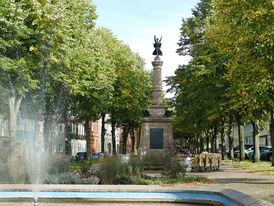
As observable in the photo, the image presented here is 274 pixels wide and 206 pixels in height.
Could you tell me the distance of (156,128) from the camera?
84.4ft

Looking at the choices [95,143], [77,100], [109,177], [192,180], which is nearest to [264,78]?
[192,180]

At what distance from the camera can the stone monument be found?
25078mm

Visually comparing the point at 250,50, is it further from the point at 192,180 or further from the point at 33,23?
the point at 33,23

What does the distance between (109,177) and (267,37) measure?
29.2 ft

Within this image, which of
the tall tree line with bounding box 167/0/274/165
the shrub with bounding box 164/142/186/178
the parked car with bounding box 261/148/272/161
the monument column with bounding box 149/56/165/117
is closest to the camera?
the tall tree line with bounding box 167/0/274/165

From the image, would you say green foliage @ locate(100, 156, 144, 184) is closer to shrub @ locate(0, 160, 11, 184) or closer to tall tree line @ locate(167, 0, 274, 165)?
shrub @ locate(0, 160, 11, 184)

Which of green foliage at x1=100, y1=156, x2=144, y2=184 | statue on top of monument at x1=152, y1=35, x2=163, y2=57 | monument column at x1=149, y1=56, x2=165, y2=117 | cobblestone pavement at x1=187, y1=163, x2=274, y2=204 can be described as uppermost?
statue on top of monument at x1=152, y1=35, x2=163, y2=57

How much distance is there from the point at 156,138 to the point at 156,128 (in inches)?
29.6

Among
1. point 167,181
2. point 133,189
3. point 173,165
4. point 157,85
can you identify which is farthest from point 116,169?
point 157,85

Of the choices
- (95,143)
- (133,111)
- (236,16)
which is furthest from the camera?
(95,143)

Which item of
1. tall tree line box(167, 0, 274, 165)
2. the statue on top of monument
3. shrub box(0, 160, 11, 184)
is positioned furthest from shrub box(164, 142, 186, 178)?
the statue on top of monument

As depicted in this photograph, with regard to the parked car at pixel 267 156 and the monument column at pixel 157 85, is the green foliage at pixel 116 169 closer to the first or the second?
the monument column at pixel 157 85

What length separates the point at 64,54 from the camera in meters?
24.2

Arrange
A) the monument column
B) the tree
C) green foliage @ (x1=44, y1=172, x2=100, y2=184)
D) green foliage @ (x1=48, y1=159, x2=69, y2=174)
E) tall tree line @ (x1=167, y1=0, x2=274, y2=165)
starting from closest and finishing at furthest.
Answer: green foliage @ (x1=44, y1=172, x2=100, y2=184), the tree, tall tree line @ (x1=167, y1=0, x2=274, y2=165), green foliage @ (x1=48, y1=159, x2=69, y2=174), the monument column
